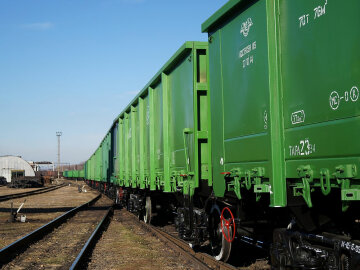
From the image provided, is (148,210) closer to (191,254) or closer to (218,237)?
(191,254)

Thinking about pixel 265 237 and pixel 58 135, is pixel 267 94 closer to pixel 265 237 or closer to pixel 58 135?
pixel 265 237

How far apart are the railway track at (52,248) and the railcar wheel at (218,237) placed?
2.66 metres

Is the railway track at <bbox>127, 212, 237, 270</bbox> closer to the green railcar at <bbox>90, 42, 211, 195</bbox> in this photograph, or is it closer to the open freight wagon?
the open freight wagon

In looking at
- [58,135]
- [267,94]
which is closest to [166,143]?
[267,94]

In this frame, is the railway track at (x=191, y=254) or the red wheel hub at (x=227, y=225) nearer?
the red wheel hub at (x=227, y=225)

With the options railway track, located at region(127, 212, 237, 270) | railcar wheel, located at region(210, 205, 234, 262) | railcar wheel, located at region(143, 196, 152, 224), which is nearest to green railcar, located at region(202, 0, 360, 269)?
railcar wheel, located at region(210, 205, 234, 262)

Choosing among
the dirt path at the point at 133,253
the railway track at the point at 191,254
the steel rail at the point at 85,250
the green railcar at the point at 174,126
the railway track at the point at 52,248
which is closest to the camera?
the railway track at the point at 191,254

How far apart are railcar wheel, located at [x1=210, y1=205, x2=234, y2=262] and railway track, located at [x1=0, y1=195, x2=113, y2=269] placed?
105 inches

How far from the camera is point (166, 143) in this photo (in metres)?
10.3

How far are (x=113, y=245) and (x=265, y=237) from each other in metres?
5.35

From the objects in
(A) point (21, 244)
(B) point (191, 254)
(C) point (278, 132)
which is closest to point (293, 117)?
(C) point (278, 132)

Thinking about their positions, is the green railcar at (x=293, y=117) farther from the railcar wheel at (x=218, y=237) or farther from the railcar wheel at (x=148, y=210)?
the railcar wheel at (x=148, y=210)

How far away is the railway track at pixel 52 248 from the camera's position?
8781 millimetres

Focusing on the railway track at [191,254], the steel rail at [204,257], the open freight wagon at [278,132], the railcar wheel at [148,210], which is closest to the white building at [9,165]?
the railcar wheel at [148,210]
